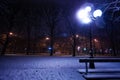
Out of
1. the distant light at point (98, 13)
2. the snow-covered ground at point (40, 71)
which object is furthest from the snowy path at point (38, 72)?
the distant light at point (98, 13)

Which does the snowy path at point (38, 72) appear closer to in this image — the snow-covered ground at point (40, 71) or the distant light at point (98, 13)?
the snow-covered ground at point (40, 71)

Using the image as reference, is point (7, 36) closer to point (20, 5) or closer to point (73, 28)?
point (20, 5)

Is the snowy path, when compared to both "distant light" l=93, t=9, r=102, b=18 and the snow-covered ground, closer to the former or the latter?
the snow-covered ground

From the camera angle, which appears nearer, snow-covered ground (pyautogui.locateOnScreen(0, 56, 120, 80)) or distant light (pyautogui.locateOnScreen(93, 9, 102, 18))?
snow-covered ground (pyautogui.locateOnScreen(0, 56, 120, 80))

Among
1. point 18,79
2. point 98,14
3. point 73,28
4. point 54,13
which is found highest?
point 54,13

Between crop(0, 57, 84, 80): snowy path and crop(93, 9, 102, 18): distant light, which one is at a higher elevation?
crop(93, 9, 102, 18): distant light

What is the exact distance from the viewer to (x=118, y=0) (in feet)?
41.2

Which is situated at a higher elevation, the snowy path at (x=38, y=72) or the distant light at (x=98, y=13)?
the distant light at (x=98, y=13)

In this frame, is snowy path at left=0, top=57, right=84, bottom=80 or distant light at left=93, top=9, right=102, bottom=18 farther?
distant light at left=93, top=9, right=102, bottom=18

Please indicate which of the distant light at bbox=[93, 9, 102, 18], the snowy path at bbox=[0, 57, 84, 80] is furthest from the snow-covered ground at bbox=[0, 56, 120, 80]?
the distant light at bbox=[93, 9, 102, 18]

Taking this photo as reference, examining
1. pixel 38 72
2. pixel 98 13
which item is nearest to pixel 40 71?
pixel 38 72

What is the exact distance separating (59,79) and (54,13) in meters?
36.8

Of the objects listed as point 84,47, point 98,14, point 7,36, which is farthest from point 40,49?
point 98,14

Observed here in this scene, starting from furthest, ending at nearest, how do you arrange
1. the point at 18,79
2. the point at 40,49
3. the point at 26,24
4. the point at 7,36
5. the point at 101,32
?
1. the point at 40,49
2. the point at 101,32
3. the point at 26,24
4. the point at 7,36
5. the point at 18,79
